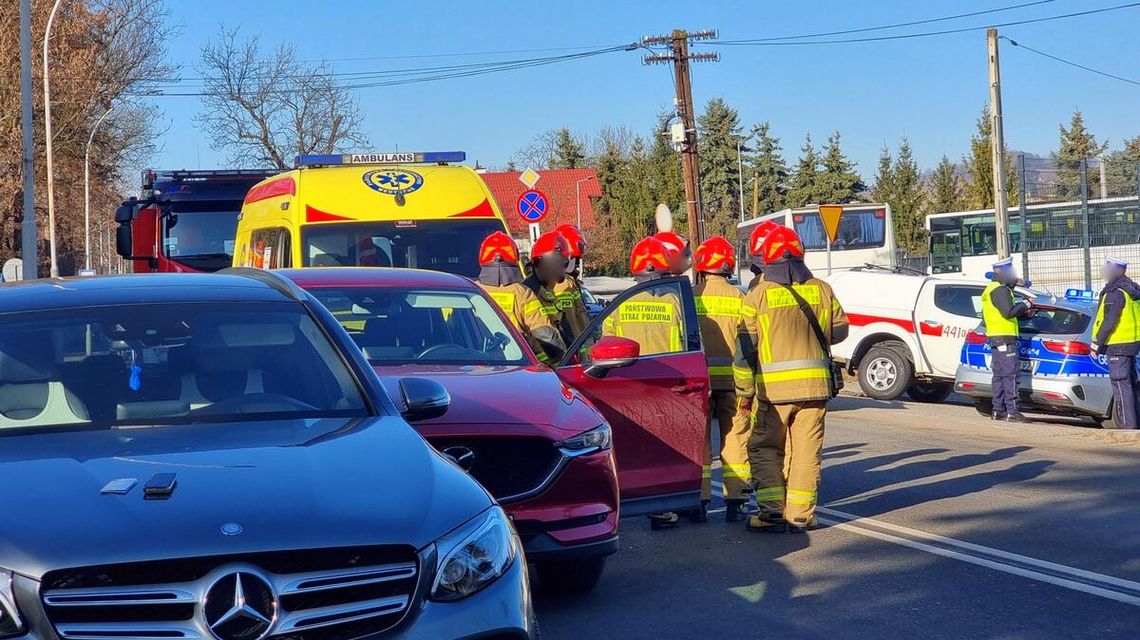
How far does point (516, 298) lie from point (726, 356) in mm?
1516

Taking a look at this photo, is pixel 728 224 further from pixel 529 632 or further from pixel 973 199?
pixel 529 632

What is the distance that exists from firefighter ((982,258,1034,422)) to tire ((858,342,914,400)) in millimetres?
2791

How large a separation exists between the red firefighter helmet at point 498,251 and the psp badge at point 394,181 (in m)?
2.54

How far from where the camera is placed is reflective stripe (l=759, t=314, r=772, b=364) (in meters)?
8.27

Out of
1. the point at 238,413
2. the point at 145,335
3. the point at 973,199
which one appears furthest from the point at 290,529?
the point at 973,199

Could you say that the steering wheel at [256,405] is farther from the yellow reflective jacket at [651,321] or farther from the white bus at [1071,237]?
the white bus at [1071,237]

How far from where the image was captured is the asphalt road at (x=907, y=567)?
610 centimetres

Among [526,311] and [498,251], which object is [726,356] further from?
[498,251]

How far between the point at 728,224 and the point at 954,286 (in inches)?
2550

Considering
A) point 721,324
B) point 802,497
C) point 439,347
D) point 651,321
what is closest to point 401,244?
point 721,324

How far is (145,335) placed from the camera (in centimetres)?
483

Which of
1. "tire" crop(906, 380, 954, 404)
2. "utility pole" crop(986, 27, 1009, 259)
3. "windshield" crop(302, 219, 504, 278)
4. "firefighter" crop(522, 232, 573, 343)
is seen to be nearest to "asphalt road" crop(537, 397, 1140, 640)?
"firefighter" crop(522, 232, 573, 343)

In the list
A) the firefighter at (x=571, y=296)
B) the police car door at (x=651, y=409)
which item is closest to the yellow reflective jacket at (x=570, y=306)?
the firefighter at (x=571, y=296)

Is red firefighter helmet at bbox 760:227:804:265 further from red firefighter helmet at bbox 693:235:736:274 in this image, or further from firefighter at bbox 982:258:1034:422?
firefighter at bbox 982:258:1034:422
